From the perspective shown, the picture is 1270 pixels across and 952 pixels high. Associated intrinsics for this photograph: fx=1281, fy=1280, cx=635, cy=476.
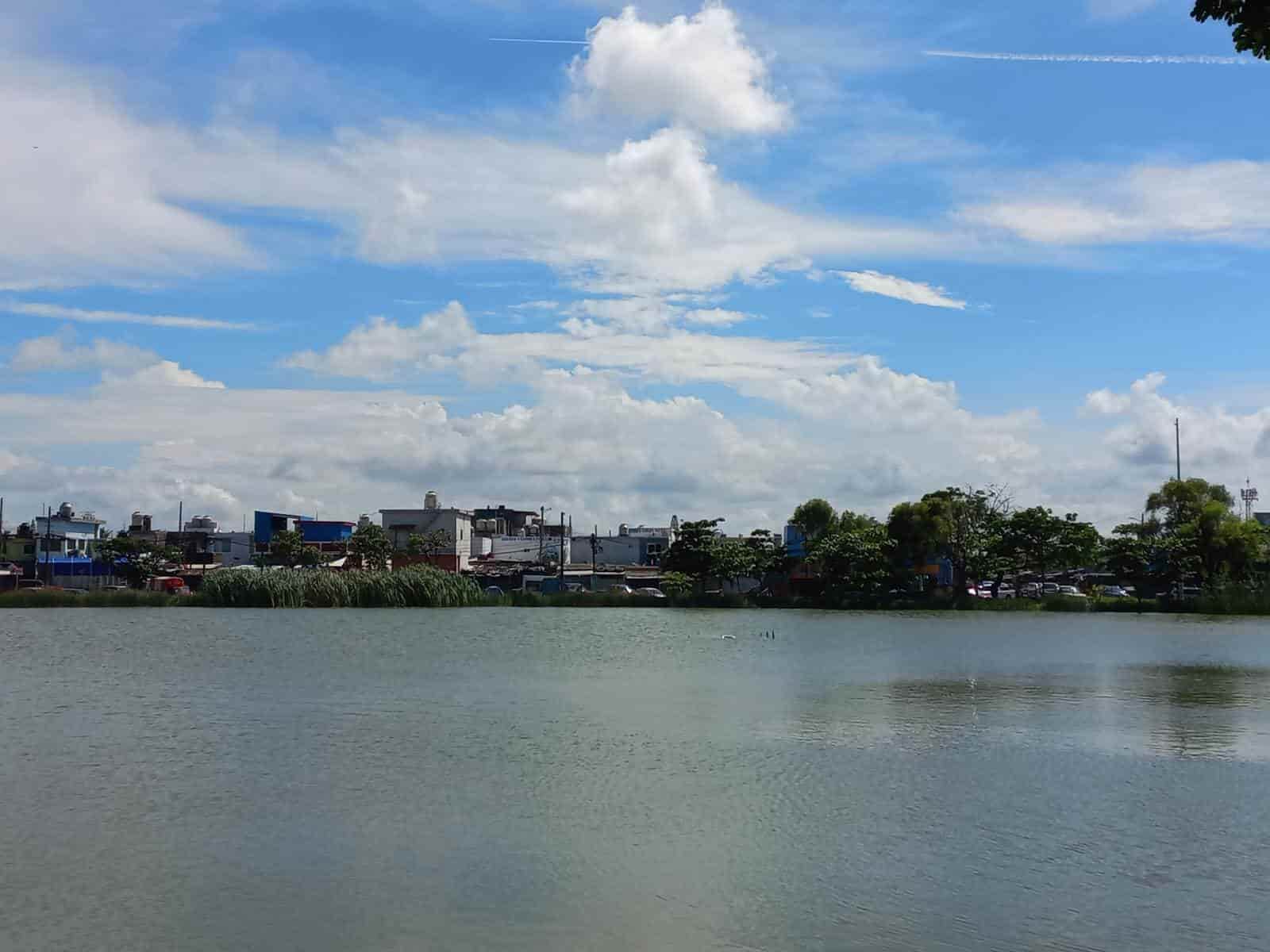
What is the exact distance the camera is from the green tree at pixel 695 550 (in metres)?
94.2

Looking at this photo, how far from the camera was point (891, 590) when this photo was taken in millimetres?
87500

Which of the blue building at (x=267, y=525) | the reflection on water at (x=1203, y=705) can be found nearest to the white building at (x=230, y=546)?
the blue building at (x=267, y=525)

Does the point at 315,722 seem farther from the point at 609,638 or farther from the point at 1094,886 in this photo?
the point at 609,638

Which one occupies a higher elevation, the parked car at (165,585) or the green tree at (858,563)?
the green tree at (858,563)

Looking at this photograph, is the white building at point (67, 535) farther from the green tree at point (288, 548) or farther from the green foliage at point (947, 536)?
the green foliage at point (947, 536)

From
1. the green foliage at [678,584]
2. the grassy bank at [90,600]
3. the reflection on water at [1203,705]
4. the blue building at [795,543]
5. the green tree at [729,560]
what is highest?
the blue building at [795,543]

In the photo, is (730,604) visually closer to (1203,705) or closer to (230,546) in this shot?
(1203,705)

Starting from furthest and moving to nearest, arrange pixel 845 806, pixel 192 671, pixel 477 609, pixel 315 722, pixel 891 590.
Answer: pixel 891 590 < pixel 477 609 < pixel 192 671 < pixel 315 722 < pixel 845 806

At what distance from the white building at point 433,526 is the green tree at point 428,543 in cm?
31

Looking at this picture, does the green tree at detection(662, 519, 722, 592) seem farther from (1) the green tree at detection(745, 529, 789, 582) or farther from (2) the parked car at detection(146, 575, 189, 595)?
(2) the parked car at detection(146, 575, 189, 595)

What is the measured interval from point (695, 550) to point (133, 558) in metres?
49.2

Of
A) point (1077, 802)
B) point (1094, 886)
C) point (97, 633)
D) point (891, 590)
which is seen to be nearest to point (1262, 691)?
point (1077, 802)

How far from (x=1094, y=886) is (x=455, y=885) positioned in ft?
21.3

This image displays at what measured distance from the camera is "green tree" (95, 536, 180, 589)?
10700cm
